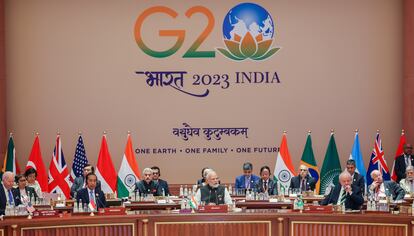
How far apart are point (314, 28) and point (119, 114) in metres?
4.01

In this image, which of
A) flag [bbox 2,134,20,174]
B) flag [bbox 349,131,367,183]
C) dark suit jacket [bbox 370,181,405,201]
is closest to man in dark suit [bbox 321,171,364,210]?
dark suit jacket [bbox 370,181,405,201]

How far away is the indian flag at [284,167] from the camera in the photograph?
14438mm

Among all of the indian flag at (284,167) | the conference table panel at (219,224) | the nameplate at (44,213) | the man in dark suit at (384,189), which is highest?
the indian flag at (284,167)

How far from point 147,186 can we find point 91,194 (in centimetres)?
210

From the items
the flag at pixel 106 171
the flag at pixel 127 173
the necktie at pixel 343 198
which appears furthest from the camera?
the flag at pixel 106 171

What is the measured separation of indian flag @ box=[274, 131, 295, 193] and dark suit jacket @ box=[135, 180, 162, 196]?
2394 millimetres

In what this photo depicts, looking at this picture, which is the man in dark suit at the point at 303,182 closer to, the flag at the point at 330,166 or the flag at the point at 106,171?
the flag at the point at 330,166

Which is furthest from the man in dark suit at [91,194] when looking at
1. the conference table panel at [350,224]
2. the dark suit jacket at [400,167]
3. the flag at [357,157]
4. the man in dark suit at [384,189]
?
the dark suit jacket at [400,167]

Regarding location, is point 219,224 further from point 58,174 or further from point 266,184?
point 58,174

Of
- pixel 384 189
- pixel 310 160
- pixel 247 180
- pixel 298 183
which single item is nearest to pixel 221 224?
pixel 384 189

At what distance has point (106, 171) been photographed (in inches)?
565

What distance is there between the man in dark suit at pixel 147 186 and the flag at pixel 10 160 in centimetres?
269

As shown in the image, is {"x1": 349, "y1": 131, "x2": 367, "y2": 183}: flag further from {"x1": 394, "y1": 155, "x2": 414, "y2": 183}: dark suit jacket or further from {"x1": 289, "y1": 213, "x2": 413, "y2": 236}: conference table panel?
{"x1": 289, "y1": 213, "x2": 413, "y2": 236}: conference table panel

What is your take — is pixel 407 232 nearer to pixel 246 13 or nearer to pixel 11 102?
pixel 246 13
